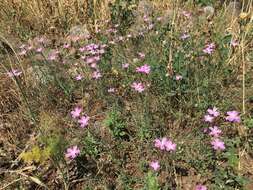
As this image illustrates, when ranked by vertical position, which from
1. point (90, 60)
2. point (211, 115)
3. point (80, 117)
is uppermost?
point (90, 60)

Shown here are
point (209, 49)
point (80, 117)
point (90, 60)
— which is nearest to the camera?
point (80, 117)

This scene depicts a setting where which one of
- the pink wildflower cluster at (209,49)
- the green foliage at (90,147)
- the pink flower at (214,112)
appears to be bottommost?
the green foliage at (90,147)

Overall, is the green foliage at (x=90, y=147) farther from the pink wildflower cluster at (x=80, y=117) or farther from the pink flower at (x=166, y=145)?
the pink flower at (x=166, y=145)

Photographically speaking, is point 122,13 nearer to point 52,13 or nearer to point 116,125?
point 52,13

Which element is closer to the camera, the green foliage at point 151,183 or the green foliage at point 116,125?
the green foliage at point 151,183

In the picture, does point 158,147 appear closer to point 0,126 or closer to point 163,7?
point 0,126

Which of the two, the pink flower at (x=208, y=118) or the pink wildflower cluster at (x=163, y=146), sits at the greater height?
the pink flower at (x=208, y=118)

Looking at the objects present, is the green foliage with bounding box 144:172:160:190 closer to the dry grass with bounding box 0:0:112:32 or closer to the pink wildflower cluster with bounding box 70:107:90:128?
the pink wildflower cluster with bounding box 70:107:90:128

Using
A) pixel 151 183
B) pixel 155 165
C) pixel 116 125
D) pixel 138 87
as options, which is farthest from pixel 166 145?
pixel 138 87

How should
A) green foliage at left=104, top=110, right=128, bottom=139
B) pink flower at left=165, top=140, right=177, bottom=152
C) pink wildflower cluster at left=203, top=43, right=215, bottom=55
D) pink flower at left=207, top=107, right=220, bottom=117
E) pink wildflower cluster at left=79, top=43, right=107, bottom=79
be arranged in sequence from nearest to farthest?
pink flower at left=165, top=140, right=177, bottom=152, pink flower at left=207, top=107, right=220, bottom=117, green foliage at left=104, top=110, right=128, bottom=139, pink wildflower cluster at left=203, top=43, right=215, bottom=55, pink wildflower cluster at left=79, top=43, right=107, bottom=79

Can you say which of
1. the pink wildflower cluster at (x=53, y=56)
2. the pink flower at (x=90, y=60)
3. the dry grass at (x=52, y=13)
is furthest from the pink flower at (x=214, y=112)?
the dry grass at (x=52, y=13)

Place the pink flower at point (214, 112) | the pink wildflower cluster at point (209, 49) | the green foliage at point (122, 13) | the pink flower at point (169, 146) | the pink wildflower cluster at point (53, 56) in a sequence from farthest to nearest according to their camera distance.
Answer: the green foliage at point (122, 13)
the pink wildflower cluster at point (53, 56)
the pink wildflower cluster at point (209, 49)
the pink flower at point (214, 112)
the pink flower at point (169, 146)

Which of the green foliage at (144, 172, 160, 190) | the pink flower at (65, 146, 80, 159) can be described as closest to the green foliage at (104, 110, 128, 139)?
the pink flower at (65, 146, 80, 159)

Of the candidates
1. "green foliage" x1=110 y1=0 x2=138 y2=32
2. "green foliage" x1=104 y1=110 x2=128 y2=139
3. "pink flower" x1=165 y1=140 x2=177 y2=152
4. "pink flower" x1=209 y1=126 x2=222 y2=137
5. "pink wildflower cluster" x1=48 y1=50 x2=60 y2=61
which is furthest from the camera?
"green foliage" x1=110 y1=0 x2=138 y2=32
